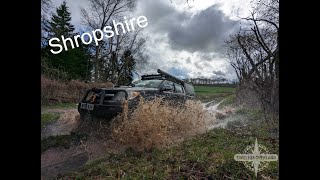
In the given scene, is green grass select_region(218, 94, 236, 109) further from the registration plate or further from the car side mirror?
the registration plate

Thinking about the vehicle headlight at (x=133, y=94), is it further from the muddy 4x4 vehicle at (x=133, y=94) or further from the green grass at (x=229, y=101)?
the green grass at (x=229, y=101)

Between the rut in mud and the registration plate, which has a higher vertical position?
the registration plate

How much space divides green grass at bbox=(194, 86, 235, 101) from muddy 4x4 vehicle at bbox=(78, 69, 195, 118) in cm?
9

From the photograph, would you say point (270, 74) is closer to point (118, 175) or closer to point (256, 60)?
point (256, 60)

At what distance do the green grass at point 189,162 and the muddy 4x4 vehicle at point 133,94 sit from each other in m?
0.56

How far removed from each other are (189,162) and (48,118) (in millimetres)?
1661

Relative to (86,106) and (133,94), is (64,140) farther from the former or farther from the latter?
(133,94)

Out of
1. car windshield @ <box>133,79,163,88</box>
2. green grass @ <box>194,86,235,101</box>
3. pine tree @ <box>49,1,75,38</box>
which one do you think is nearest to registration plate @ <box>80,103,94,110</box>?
car windshield @ <box>133,79,163,88</box>

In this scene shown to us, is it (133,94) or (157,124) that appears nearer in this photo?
(133,94)

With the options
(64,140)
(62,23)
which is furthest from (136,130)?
(62,23)

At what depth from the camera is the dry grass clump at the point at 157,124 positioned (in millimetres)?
3415

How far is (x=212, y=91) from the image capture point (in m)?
3.53

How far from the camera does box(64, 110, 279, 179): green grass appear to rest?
3.03m
